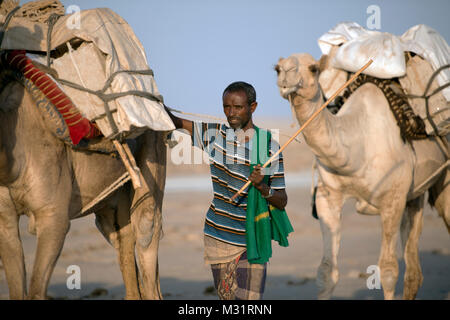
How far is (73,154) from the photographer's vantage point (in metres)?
5.59

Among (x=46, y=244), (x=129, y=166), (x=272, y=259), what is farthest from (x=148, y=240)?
(x=272, y=259)

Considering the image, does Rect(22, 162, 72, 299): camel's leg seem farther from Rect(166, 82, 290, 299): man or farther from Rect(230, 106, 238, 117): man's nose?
Rect(230, 106, 238, 117): man's nose

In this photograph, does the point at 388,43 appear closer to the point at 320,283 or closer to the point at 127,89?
the point at 320,283

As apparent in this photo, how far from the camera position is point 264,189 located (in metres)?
4.53

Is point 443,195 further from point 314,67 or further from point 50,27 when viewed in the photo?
point 50,27

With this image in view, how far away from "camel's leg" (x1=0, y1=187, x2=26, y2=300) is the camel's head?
2.48m

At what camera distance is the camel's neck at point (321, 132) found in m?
6.02

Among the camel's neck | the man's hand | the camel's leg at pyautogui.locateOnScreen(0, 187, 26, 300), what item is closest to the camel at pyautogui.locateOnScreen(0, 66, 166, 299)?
the camel's leg at pyautogui.locateOnScreen(0, 187, 26, 300)

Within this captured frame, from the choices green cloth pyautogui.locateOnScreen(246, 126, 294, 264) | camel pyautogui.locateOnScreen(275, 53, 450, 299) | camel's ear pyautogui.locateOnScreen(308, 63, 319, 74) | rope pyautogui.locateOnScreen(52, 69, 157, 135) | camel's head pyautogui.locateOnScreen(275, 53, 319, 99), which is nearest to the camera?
green cloth pyautogui.locateOnScreen(246, 126, 294, 264)

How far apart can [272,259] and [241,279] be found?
8.55m

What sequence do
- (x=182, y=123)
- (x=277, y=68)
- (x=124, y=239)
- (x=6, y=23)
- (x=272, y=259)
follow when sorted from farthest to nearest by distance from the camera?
(x=272, y=259) → (x=124, y=239) → (x=277, y=68) → (x=182, y=123) → (x=6, y=23)

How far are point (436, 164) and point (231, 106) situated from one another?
3.97 m

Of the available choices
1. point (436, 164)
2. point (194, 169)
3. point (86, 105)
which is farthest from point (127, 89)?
point (194, 169)

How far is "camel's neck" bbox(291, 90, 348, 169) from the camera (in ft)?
19.7
